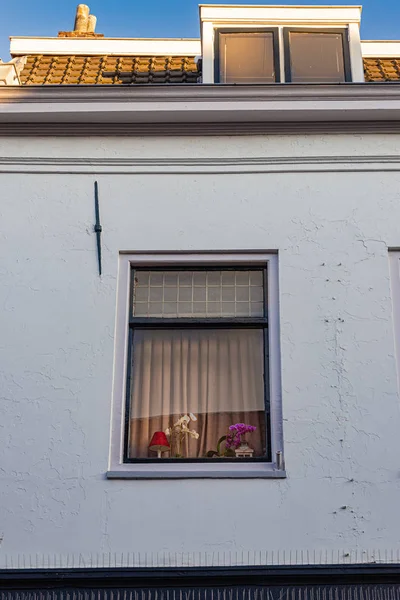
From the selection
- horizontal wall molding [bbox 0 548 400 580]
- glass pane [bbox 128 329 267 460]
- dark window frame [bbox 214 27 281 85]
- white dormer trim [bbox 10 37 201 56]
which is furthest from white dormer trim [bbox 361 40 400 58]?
horizontal wall molding [bbox 0 548 400 580]

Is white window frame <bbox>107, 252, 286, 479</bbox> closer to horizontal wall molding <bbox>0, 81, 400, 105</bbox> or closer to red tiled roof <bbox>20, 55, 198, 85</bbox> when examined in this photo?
horizontal wall molding <bbox>0, 81, 400, 105</bbox>

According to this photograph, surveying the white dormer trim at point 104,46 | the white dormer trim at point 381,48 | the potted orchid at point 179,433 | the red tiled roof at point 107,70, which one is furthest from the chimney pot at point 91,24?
the potted orchid at point 179,433

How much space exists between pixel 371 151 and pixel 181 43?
3.06m

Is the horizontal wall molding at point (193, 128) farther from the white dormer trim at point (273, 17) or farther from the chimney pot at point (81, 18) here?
the chimney pot at point (81, 18)

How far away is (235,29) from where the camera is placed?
820 centimetres

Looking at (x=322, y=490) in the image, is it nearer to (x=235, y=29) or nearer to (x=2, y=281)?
(x=2, y=281)

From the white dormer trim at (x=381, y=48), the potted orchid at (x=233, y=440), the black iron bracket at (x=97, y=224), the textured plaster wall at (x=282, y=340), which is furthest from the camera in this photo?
the white dormer trim at (x=381, y=48)

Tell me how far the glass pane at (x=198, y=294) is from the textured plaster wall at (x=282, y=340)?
0.90ft

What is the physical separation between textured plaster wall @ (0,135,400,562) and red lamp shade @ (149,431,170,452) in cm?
41

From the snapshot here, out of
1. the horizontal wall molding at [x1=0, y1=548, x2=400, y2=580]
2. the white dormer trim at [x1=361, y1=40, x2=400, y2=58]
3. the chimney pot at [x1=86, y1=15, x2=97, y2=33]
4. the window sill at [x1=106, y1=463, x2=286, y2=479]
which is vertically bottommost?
the horizontal wall molding at [x1=0, y1=548, x2=400, y2=580]

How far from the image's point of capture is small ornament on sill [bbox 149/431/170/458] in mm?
6609

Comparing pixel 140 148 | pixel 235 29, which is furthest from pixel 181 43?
pixel 140 148

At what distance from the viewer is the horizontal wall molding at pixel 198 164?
7277mm

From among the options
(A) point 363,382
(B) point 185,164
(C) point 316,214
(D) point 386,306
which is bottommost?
(A) point 363,382
